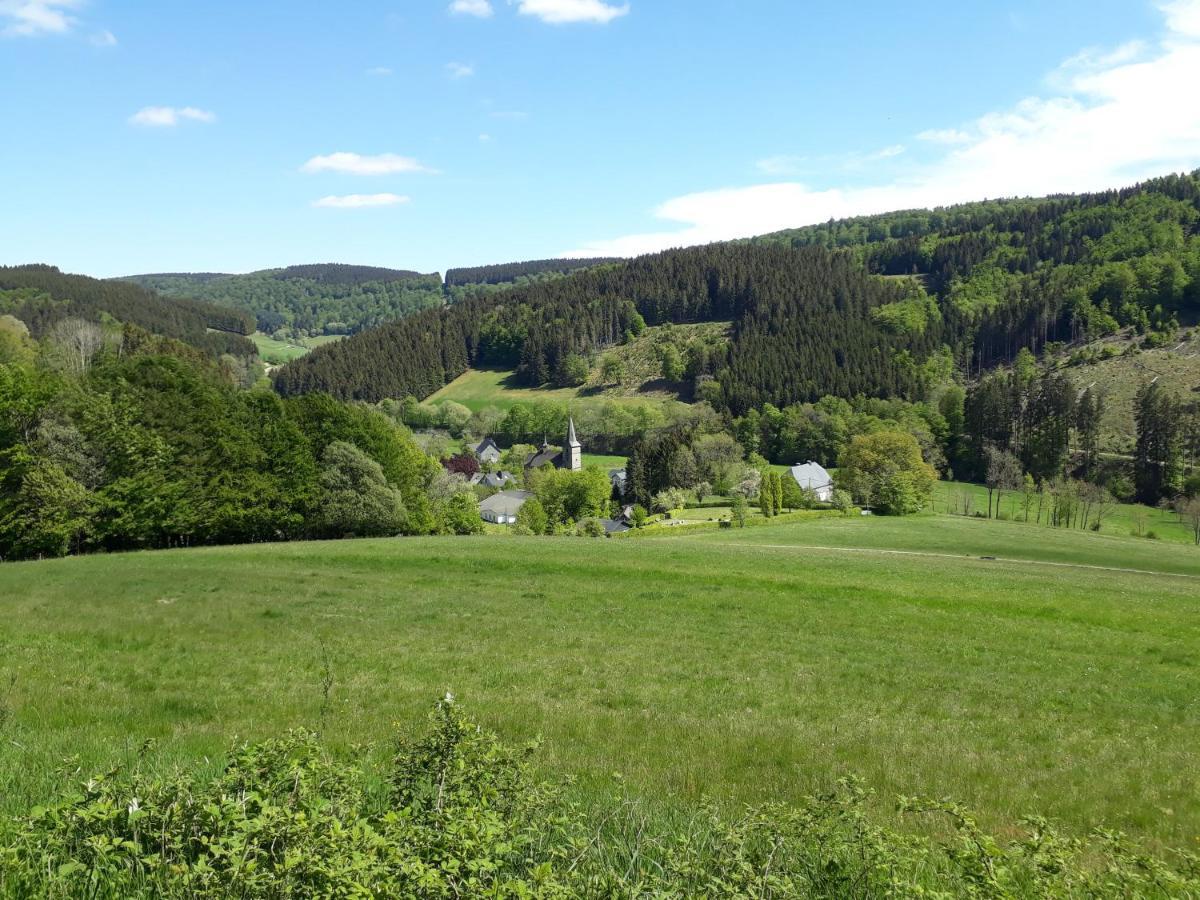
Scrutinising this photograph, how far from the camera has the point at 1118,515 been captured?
10381 cm

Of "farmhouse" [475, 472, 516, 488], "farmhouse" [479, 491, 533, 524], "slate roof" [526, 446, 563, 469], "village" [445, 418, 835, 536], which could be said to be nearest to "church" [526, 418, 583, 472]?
"slate roof" [526, 446, 563, 469]

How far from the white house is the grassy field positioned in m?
81.2

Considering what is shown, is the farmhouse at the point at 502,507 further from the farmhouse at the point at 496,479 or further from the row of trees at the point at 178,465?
the row of trees at the point at 178,465

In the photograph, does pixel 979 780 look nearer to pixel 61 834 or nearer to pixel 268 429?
pixel 61 834

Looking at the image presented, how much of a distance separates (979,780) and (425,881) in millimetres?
9419

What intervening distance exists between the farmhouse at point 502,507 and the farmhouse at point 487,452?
157 feet

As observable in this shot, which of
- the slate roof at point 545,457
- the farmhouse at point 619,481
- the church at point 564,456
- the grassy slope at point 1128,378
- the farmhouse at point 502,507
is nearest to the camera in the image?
the farmhouse at point 619,481

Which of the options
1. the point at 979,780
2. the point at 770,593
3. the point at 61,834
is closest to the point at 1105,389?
the point at 770,593

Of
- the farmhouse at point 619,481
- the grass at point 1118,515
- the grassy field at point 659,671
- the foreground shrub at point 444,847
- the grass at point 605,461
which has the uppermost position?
the foreground shrub at point 444,847

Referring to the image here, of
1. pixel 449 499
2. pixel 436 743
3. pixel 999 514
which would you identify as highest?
pixel 436 743

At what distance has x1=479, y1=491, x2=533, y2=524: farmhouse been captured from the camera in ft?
415

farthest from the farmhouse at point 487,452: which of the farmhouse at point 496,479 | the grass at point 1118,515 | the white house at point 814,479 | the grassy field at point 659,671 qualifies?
the grassy field at point 659,671

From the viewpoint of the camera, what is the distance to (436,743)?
519 centimetres

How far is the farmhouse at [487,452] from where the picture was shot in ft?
592
